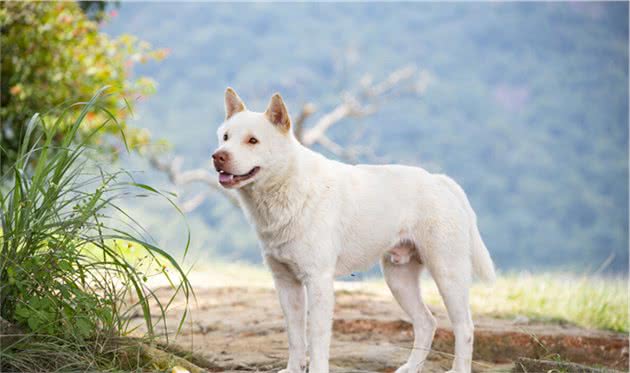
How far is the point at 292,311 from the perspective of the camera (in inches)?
153

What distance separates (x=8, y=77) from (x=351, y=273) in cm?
635

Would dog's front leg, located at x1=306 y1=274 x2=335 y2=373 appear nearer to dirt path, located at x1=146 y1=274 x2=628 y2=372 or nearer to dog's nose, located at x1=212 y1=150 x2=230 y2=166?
dirt path, located at x1=146 y1=274 x2=628 y2=372

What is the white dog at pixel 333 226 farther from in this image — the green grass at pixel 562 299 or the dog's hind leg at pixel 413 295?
the green grass at pixel 562 299

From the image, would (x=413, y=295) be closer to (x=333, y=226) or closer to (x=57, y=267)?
(x=333, y=226)

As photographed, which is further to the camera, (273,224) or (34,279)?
(273,224)

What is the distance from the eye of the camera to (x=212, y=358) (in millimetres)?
4277

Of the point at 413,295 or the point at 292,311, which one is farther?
the point at 413,295

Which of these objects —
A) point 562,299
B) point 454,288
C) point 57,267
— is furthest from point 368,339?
point 562,299

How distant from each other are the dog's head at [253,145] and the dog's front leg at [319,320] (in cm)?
61

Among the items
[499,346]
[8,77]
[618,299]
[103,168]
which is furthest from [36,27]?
[618,299]

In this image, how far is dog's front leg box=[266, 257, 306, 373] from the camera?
3.86 meters

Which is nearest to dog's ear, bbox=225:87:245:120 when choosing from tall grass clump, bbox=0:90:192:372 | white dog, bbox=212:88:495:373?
white dog, bbox=212:88:495:373

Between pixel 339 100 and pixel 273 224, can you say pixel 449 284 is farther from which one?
pixel 339 100

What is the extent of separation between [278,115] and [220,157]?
0.42 metres
